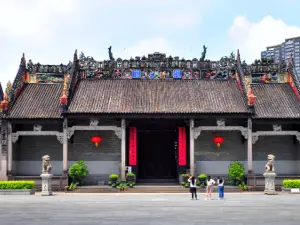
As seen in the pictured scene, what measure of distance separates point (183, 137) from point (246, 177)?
4846 millimetres

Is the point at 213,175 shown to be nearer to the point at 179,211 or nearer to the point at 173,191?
the point at 173,191

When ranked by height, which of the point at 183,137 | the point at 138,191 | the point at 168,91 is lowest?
the point at 138,191

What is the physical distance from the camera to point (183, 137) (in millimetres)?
36188

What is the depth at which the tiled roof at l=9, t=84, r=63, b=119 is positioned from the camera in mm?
35156

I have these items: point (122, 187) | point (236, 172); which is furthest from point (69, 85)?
point (236, 172)

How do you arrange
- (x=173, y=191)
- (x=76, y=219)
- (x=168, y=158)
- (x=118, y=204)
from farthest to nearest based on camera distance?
(x=168, y=158) < (x=173, y=191) < (x=118, y=204) < (x=76, y=219)

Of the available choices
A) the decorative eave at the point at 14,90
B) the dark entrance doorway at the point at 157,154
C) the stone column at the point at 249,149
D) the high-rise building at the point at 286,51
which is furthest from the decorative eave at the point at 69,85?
the high-rise building at the point at 286,51

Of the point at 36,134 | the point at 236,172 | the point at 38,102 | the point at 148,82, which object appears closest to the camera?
the point at 236,172

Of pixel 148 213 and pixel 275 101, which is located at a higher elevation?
pixel 275 101

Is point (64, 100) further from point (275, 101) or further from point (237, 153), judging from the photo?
point (275, 101)

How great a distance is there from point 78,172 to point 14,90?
740 cm

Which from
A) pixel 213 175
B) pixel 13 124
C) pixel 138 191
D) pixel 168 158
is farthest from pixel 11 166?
pixel 213 175

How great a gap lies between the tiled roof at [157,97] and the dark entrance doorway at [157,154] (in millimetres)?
2945

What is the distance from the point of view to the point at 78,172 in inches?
1358
